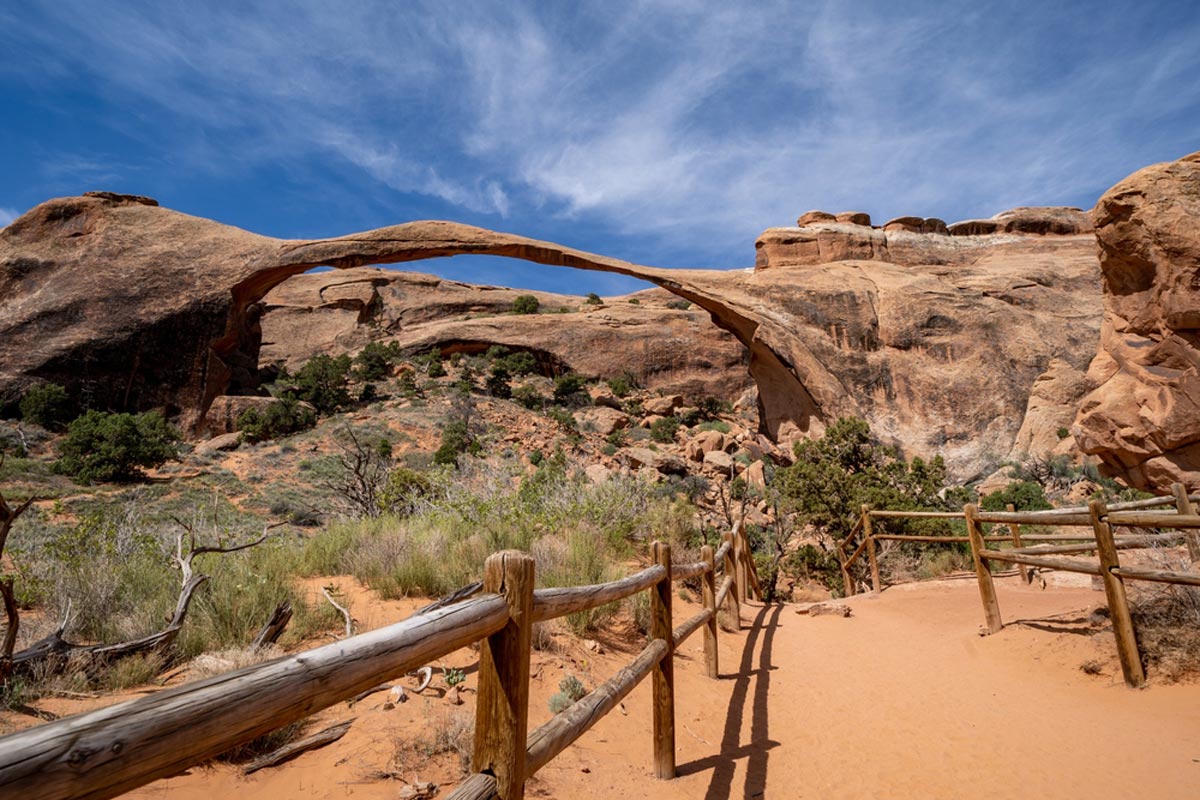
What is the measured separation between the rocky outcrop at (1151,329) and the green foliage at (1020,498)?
1.32 metres

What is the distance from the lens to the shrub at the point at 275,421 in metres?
22.4

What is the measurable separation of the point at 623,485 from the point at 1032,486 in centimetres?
902

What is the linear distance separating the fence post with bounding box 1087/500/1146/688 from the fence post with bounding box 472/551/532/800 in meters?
4.50

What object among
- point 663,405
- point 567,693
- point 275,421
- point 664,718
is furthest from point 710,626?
point 663,405

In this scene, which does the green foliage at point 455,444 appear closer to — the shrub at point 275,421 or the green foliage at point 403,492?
the green foliage at point 403,492

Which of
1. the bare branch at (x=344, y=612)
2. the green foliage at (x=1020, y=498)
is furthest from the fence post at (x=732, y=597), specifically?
the green foliage at (x=1020, y=498)

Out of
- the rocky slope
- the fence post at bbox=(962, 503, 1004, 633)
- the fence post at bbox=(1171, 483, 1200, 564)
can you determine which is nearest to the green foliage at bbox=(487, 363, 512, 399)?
the rocky slope

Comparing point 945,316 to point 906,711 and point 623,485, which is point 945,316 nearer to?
point 623,485

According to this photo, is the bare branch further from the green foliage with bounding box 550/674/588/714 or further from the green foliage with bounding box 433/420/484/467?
the green foliage with bounding box 433/420/484/467

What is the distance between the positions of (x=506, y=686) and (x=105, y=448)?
20.3m

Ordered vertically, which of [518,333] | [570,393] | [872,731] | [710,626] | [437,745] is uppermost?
[518,333]

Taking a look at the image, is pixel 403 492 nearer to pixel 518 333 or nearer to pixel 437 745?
pixel 437 745

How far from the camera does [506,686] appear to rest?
5.96 feet

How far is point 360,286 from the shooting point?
4328 centimetres
